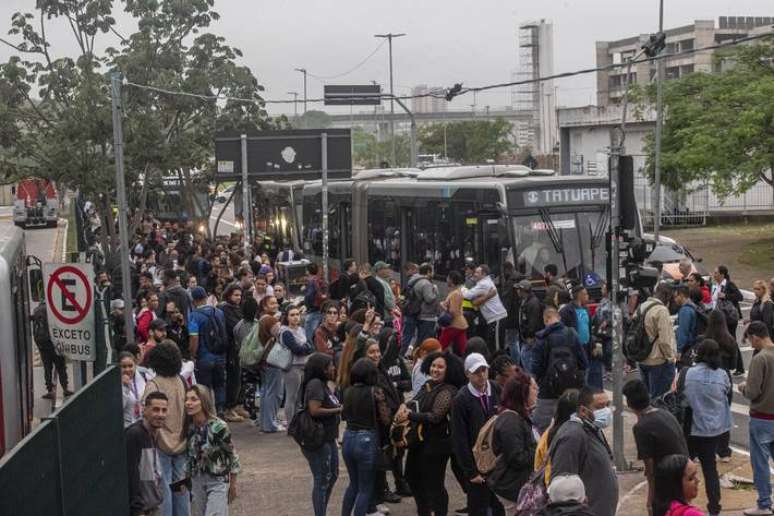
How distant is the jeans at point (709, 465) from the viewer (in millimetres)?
11055

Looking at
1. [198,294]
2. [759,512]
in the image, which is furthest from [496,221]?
[759,512]

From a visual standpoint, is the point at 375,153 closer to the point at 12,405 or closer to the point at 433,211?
the point at 433,211

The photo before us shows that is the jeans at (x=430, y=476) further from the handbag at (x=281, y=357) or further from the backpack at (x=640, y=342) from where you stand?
the backpack at (x=640, y=342)

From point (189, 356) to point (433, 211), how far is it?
10.1 m

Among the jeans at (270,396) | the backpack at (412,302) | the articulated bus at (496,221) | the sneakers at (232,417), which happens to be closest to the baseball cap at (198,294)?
the jeans at (270,396)

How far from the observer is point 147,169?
27734mm

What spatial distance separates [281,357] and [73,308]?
116 inches

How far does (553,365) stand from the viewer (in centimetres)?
1243

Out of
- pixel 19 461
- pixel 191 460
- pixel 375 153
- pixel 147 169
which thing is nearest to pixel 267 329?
pixel 191 460

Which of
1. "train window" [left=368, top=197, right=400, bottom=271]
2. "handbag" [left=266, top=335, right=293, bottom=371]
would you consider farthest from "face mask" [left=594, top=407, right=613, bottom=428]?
"train window" [left=368, top=197, right=400, bottom=271]

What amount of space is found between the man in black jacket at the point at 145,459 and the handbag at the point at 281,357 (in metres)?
4.87

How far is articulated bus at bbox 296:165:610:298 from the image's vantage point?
21109 mm

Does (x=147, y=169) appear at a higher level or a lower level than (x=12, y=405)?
higher

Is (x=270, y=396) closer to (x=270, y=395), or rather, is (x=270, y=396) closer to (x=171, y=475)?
(x=270, y=395)
